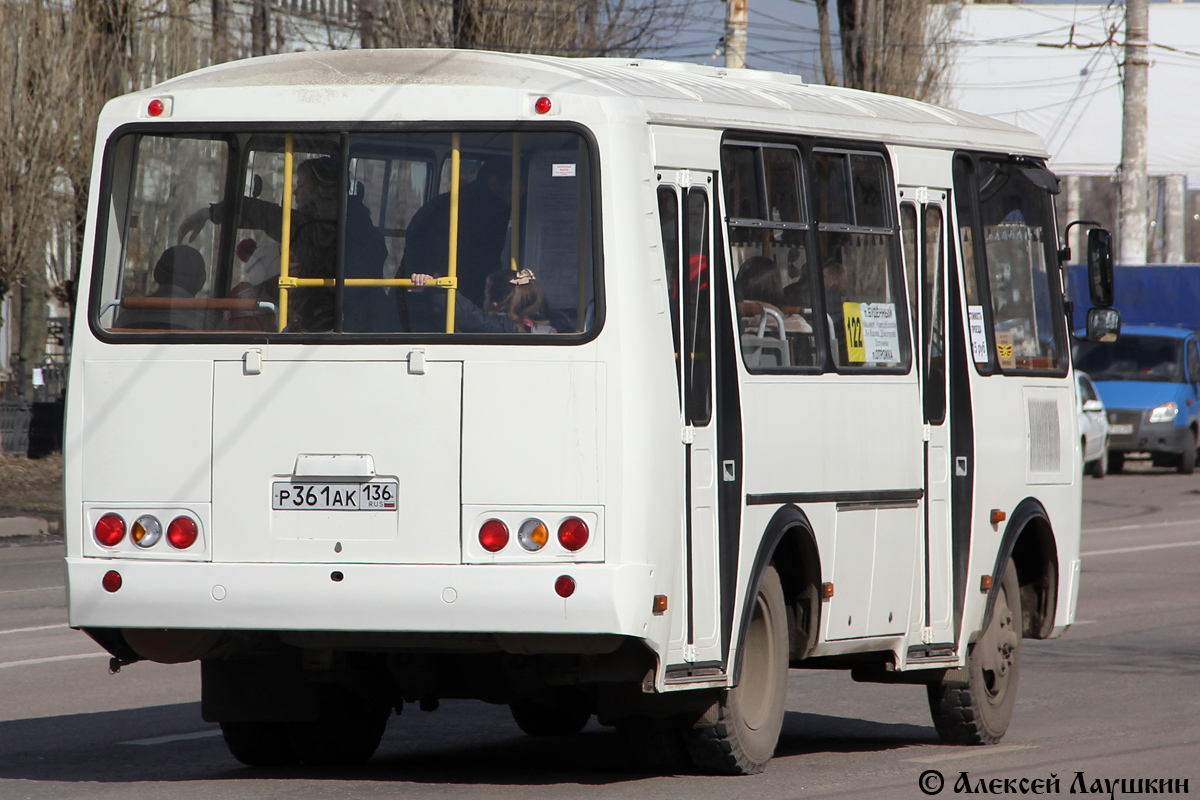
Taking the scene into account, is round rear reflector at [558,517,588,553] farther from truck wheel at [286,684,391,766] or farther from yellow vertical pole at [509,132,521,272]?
truck wheel at [286,684,391,766]

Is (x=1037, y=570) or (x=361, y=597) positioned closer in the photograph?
(x=361, y=597)

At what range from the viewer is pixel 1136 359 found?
101 feet

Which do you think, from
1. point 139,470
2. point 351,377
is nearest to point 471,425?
point 351,377

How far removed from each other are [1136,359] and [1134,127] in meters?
3.64

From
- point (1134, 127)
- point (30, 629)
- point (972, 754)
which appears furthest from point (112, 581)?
point (1134, 127)

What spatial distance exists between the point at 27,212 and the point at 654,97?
62.5ft

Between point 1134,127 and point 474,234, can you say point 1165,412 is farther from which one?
point 474,234

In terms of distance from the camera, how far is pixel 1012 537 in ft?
30.8

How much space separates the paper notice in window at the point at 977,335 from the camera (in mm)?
9227

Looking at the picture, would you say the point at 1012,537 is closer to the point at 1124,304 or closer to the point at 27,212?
the point at 27,212

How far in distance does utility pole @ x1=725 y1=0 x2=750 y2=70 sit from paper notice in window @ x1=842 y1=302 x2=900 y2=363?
50.0 ft

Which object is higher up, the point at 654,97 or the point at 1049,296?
the point at 654,97

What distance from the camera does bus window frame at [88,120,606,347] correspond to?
277 inches

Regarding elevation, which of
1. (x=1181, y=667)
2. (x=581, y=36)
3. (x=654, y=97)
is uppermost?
(x=581, y=36)
